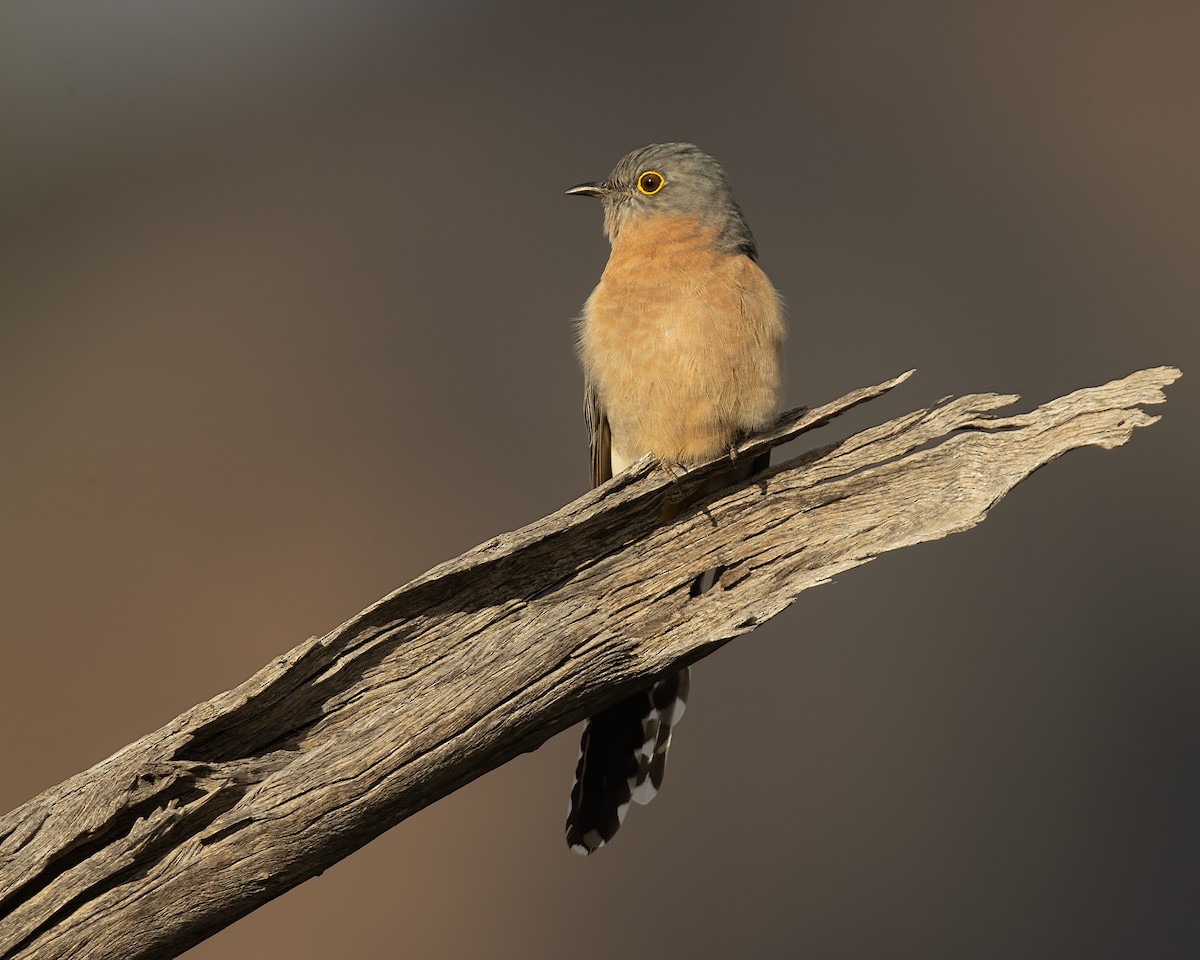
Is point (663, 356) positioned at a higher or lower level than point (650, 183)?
lower

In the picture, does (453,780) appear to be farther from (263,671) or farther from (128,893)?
(128,893)

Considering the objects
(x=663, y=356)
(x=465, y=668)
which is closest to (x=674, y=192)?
(x=663, y=356)

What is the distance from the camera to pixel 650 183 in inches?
216

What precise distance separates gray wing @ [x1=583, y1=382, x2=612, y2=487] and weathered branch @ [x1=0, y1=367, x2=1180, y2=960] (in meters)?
0.69

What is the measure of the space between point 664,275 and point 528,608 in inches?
61.4

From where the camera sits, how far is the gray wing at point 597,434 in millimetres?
5168

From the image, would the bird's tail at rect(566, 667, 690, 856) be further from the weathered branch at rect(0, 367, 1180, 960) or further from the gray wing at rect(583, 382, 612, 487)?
the gray wing at rect(583, 382, 612, 487)

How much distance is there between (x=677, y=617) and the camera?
4.27m

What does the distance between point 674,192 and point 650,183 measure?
171 mm

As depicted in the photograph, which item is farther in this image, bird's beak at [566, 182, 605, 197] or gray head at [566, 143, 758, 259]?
bird's beak at [566, 182, 605, 197]

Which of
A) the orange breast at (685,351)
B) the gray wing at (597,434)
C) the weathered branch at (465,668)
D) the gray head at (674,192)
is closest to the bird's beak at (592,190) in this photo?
the gray head at (674,192)

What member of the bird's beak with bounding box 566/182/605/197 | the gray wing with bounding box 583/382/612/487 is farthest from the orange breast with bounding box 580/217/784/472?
the bird's beak with bounding box 566/182/605/197

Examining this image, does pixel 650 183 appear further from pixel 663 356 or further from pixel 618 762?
pixel 618 762

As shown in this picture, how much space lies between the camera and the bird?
4.66m
